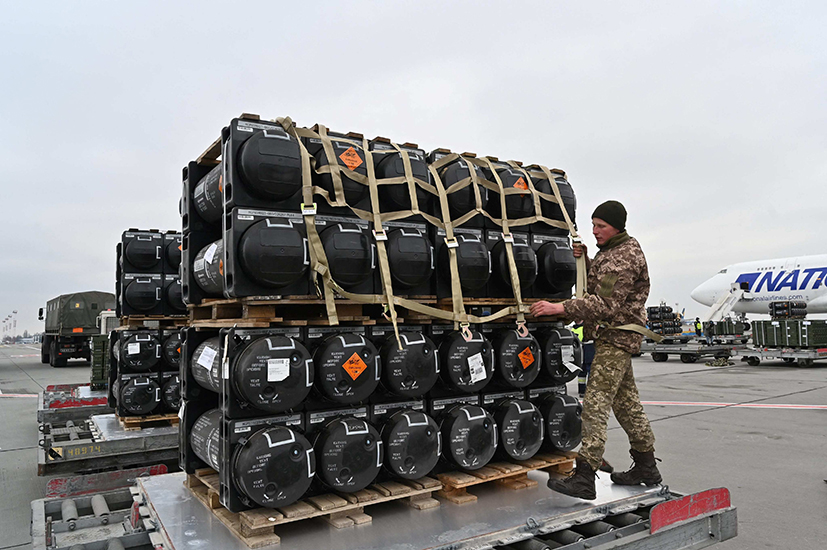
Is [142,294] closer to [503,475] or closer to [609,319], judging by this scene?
[503,475]

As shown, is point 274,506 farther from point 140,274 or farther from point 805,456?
point 805,456

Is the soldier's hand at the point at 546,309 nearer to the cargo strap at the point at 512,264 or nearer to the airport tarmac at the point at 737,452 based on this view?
the cargo strap at the point at 512,264

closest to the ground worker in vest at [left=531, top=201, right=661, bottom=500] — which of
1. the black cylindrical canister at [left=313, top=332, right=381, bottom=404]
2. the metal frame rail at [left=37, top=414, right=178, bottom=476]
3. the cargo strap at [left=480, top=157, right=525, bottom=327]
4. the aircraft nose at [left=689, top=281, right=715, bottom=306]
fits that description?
the cargo strap at [left=480, top=157, right=525, bottom=327]

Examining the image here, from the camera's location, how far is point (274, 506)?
3016 millimetres

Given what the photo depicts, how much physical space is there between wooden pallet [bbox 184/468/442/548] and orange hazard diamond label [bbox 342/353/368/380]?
693mm

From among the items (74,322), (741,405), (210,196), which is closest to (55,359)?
(74,322)

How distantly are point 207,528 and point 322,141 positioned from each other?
2300mm

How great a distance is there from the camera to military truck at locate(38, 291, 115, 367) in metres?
21.4

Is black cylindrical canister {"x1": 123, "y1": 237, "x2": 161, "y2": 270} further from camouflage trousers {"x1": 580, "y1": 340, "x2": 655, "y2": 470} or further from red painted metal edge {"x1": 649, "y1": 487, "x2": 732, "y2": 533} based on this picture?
red painted metal edge {"x1": 649, "y1": 487, "x2": 732, "y2": 533}

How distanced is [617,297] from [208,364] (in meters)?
2.63

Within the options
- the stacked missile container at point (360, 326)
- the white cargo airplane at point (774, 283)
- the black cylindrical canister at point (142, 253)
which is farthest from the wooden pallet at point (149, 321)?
the white cargo airplane at point (774, 283)

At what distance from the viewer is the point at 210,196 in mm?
3797

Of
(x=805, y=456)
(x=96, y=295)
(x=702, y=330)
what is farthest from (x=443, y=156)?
(x=702, y=330)

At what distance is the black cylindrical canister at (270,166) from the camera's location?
3.19 meters
